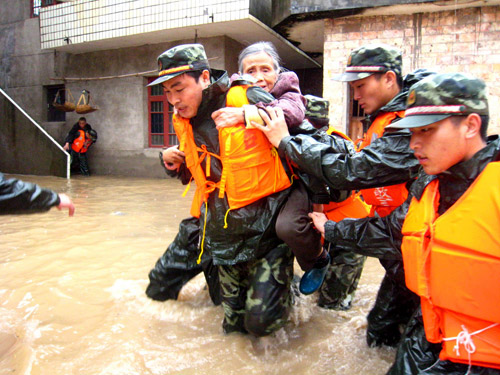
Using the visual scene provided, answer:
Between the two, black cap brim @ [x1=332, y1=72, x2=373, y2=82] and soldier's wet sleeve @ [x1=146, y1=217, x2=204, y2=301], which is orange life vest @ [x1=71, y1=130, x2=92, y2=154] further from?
black cap brim @ [x1=332, y1=72, x2=373, y2=82]

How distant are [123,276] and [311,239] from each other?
2.31m

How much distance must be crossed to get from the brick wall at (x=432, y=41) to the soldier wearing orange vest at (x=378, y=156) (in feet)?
19.8

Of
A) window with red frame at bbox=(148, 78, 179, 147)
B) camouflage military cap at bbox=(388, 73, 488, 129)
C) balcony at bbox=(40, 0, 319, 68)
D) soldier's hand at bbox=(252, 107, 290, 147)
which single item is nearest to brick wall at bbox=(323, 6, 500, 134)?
balcony at bbox=(40, 0, 319, 68)

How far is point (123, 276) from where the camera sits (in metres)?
4.03

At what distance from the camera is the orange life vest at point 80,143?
12539mm

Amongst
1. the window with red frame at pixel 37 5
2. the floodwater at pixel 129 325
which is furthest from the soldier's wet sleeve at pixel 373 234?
the window with red frame at pixel 37 5

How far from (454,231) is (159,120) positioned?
38.6 ft

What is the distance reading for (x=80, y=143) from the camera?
12562 mm

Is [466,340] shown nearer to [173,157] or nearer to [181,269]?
[173,157]

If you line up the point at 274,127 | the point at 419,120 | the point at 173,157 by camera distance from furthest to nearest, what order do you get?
the point at 173,157 < the point at 274,127 < the point at 419,120

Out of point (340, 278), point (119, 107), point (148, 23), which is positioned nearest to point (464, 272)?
point (340, 278)

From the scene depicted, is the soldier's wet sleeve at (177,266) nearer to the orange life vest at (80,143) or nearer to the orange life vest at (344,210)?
the orange life vest at (344,210)

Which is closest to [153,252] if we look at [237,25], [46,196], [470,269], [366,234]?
[46,196]

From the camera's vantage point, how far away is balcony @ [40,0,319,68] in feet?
31.6
